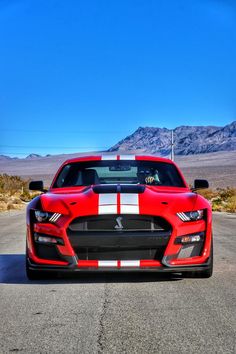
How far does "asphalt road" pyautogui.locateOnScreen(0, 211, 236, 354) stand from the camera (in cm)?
394

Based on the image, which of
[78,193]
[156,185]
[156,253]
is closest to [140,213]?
[156,253]

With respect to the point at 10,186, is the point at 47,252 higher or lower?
higher

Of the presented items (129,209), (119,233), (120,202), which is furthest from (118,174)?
(119,233)

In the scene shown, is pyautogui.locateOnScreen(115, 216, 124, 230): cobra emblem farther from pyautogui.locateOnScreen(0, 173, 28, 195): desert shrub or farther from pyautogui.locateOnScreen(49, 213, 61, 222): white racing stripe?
pyautogui.locateOnScreen(0, 173, 28, 195): desert shrub

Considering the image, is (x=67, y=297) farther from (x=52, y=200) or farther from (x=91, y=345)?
(x=91, y=345)

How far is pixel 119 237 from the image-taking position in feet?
19.1

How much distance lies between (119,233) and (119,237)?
0.05 m

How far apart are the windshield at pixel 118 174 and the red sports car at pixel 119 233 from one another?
1.41 m

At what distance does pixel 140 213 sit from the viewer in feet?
19.5

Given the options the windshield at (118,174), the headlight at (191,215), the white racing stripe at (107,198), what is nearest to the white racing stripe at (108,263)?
the white racing stripe at (107,198)

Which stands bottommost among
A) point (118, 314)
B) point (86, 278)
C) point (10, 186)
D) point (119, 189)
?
point (10, 186)

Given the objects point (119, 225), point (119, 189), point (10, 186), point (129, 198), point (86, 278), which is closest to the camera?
point (119, 225)

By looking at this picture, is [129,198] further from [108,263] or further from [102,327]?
[102,327]

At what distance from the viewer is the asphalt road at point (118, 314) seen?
3.94 meters
